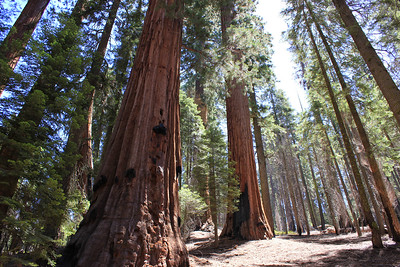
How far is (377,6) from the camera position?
6.69 metres

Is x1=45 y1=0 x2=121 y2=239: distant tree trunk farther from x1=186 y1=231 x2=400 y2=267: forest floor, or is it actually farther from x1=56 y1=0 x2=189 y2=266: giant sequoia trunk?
x1=186 y1=231 x2=400 y2=267: forest floor

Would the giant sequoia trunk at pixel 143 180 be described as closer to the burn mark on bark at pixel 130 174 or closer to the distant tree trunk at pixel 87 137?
the burn mark on bark at pixel 130 174

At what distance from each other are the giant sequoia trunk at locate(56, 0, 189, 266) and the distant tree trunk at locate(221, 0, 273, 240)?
3.58 metres

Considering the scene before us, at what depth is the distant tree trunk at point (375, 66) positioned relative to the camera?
499 cm

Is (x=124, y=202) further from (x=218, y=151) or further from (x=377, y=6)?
(x=377, y=6)

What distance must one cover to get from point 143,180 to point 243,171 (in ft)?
21.7

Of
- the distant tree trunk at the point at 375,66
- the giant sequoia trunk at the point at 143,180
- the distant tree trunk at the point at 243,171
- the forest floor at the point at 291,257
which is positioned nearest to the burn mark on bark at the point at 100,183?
the giant sequoia trunk at the point at 143,180

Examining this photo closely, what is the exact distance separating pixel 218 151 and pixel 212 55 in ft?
11.8

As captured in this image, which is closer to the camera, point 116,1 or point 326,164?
point 116,1

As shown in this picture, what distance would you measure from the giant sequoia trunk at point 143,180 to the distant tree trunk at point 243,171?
358cm

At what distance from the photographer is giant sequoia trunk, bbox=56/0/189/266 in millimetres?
2533

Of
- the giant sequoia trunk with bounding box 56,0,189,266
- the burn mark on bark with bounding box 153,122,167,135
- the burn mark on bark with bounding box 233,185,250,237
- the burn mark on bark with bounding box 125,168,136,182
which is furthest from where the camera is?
the burn mark on bark with bounding box 233,185,250,237

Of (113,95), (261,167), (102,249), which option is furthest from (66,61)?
(261,167)

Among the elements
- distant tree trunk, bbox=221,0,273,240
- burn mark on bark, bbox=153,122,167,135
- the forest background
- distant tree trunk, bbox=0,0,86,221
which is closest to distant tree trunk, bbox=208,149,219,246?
the forest background
